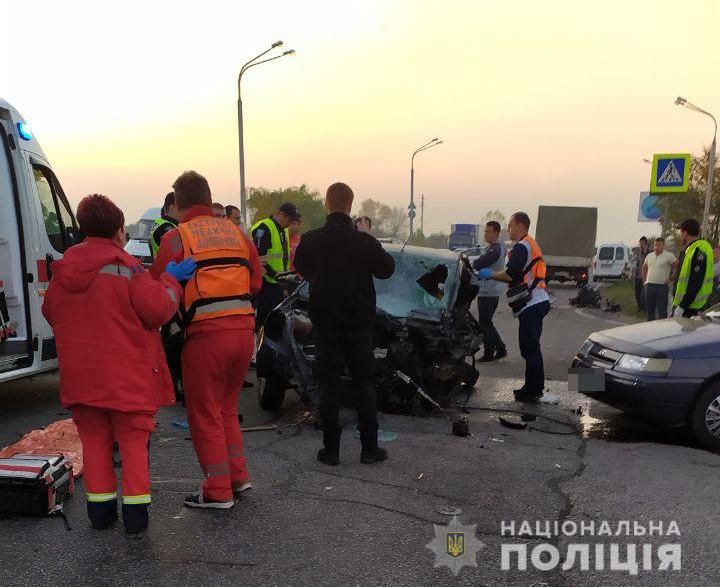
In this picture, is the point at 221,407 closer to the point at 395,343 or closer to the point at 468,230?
the point at 395,343

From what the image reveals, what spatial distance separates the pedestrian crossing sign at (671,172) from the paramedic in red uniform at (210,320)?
629 inches

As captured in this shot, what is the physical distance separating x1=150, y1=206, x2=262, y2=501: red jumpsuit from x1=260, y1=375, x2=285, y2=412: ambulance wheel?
206cm

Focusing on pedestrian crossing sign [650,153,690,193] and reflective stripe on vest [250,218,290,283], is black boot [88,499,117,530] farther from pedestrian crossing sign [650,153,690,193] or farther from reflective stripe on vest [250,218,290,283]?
pedestrian crossing sign [650,153,690,193]

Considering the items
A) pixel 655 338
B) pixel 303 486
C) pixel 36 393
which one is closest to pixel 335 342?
pixel 303 486

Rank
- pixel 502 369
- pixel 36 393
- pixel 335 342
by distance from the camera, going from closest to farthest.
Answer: pixel 335 342, pixel 36 393, pixel 502 369

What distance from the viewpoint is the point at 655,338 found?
5.25 meters

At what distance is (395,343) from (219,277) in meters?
2.24

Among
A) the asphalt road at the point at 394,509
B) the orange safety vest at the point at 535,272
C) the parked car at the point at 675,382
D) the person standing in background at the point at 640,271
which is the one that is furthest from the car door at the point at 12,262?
the person standing in background at the point at 640,271

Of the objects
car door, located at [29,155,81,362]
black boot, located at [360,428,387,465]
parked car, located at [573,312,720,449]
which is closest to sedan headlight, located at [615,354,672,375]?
parked car, located at [573,312,720,449]

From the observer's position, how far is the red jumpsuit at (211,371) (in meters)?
3.41

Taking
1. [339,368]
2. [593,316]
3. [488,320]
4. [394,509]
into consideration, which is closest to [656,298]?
[488,320]

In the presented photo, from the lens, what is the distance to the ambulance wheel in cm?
566

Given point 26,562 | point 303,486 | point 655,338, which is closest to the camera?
point 26,562

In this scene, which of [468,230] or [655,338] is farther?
[468,230]
